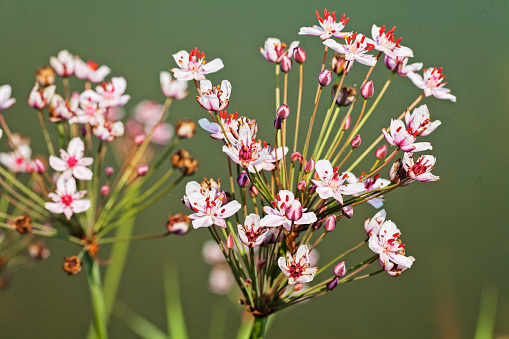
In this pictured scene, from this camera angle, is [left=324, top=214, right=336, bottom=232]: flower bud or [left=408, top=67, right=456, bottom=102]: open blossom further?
[left=408, top=67, right=456, bottom=102]: open blossom

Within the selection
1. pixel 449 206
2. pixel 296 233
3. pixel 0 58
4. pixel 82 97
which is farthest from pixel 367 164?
pixel 0 58

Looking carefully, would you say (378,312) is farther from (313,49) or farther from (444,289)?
(313,49)

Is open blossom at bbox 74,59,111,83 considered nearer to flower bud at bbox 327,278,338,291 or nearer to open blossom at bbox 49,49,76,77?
open blossom at bbox 49,49,76,77

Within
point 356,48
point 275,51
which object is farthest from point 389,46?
point 275,51

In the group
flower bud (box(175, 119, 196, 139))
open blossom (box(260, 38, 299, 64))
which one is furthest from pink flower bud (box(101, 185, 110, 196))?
open blossom (box(260, 38, 299, 64))

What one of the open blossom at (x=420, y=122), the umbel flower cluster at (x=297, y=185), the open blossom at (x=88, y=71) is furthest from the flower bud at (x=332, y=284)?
the open blossom at (x=88, y=71)

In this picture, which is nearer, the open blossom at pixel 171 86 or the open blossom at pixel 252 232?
the open blossom at pixel 252 232

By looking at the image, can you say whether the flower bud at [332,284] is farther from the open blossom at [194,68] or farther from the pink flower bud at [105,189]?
A: the pink flower bud at [105,189]
